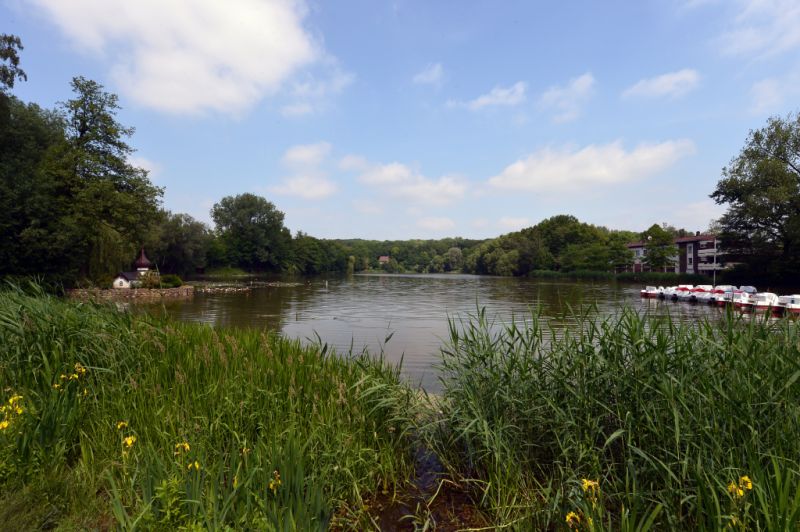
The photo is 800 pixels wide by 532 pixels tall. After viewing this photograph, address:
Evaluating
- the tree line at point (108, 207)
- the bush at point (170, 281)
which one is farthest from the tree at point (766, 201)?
the bush at point (170, 281)

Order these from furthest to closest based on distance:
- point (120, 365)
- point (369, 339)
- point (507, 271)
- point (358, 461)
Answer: point (507, 271), point (369, 339), point (120, 365), point (358, 461)

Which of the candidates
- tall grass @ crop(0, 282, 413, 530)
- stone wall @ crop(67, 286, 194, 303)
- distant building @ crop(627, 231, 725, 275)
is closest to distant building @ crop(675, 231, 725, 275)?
distant building @ crop(627, 231, 725, 275)

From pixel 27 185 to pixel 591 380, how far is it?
3596 centimetres

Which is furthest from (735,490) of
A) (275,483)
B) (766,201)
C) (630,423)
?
(766,201)

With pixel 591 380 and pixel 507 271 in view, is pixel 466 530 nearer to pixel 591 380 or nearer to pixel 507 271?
pixel 591 380

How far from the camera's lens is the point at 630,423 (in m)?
3.48

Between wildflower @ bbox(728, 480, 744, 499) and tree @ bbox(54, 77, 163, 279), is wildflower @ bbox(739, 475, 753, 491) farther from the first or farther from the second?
tree @ bbox(54, 77, 163, 279)

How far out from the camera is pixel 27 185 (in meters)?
27.7

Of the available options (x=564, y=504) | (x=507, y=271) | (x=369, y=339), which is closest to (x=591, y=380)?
(x=564, y=504)

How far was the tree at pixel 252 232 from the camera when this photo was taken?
98.1 metres

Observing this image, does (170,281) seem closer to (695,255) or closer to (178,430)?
(178,430)

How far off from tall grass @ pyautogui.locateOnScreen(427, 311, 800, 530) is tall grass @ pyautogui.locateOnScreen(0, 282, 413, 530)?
1.03 m

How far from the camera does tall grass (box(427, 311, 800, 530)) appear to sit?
320 centimetres

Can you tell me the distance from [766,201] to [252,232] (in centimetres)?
9376
